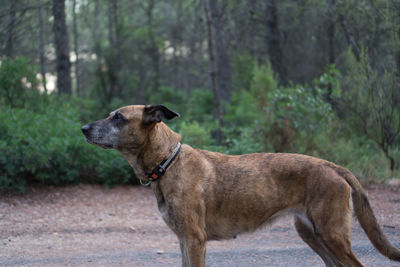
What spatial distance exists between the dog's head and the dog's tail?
1985 millimetres

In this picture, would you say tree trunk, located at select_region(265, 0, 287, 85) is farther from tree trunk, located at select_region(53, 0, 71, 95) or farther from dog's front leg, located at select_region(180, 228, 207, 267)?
dog's front leg, located at select_region(180, 228, 207, 267)

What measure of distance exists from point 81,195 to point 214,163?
5.50 meters

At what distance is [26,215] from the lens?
762 centimetres

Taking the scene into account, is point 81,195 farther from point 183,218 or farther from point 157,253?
point 183,218

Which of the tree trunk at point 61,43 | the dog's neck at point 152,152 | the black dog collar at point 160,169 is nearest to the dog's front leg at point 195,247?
the black dog collar at point 160,169

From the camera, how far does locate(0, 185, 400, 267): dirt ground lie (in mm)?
5445

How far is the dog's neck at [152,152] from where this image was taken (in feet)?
13.6

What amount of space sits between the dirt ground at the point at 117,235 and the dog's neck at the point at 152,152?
146cm

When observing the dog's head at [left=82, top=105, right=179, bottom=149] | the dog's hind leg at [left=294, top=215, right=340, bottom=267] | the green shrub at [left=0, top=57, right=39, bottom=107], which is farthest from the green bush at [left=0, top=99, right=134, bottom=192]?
the dog's hind leg at [left=294, top=215, right=340, bottom=267]

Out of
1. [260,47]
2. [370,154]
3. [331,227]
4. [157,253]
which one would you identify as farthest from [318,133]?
[260,47]

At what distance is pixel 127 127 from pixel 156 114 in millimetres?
347

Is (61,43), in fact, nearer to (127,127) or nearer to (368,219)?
(127,127)

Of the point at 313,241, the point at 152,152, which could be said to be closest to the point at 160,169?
the point at 152,152

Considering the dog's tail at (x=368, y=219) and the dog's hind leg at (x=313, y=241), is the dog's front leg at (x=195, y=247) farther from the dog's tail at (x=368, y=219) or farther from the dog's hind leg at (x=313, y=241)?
the dog's tail at (x=368, y=219)
